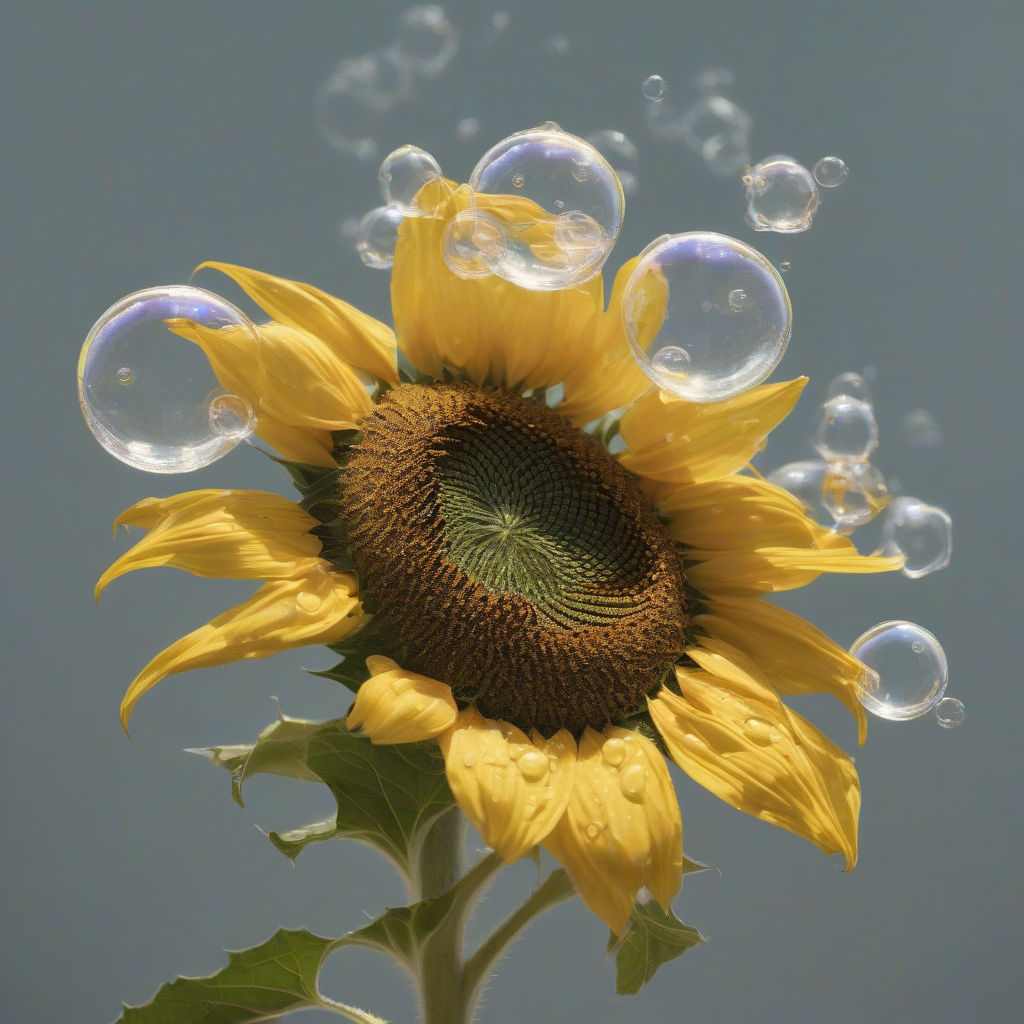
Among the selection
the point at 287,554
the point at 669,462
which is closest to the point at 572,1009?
the point at 669,462

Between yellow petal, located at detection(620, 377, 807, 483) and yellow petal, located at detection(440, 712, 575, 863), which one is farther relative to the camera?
yellow petal, located at detection(620, 377, 807, 483)

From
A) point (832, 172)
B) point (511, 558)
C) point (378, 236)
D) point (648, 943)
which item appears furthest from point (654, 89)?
point (648, 943)

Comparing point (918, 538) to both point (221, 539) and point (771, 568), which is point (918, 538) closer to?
point (771, 568)

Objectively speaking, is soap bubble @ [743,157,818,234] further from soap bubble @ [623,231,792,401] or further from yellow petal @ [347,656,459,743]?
yellow petal @ [347,656,459,743]

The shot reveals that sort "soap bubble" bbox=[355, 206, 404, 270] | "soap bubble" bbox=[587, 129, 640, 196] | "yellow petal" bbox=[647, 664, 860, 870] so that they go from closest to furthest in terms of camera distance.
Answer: "yellow petal" bbox=[647, 664, 860, 870]
"soap bubble" bbox=[355, 206, 404, 270]
"soap bubble" bbox=[587, 129, 640, 196]

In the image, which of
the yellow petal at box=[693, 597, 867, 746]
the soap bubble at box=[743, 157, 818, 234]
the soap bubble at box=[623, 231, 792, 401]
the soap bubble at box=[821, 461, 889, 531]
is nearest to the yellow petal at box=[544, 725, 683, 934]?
the yellow petal at box=[693, 597, 867, 746]

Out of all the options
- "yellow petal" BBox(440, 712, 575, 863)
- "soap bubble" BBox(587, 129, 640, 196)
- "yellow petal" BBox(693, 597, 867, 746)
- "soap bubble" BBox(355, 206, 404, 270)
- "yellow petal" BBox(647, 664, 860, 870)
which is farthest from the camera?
"soap bubble" BBox(587, 129, 640, 196)

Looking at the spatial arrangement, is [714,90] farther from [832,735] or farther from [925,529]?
[832,735]
